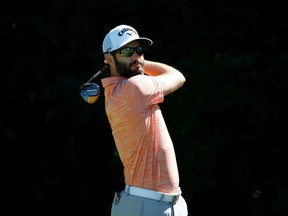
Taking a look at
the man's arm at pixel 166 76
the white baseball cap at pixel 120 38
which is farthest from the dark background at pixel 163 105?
the white baseball cap at pixel 120 38

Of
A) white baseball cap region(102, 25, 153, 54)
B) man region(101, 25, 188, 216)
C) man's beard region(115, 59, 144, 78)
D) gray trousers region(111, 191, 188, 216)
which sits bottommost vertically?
gray trousers region(111, 191, 188, 216)

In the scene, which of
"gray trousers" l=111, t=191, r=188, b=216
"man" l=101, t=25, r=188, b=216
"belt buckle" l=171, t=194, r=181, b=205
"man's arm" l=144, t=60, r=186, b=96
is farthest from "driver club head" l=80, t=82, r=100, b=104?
"belt buckle" l=171, t=194, r=181, b=205

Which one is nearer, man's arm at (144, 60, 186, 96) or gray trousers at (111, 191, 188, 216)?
gray trousers at (111, 191, 188, 216)

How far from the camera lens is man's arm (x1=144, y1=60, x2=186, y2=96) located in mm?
3791

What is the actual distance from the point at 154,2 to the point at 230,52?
0.83 m

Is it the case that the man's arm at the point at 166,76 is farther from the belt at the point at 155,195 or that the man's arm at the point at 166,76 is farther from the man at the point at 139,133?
the belt at the point at 155,195

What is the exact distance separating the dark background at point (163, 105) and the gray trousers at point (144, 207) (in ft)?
11.5

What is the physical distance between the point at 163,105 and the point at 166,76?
3.49 metres

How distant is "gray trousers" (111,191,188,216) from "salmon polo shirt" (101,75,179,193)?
0.06 m

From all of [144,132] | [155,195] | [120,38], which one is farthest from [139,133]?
[120,38]

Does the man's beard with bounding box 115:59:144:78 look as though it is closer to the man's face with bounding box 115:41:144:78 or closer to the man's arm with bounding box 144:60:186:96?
the man's face with bounding box 115:41:144:78

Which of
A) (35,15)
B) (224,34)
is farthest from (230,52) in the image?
(35,15)

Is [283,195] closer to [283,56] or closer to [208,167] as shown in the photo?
[208,167]

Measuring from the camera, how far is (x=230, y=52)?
7.67 m
